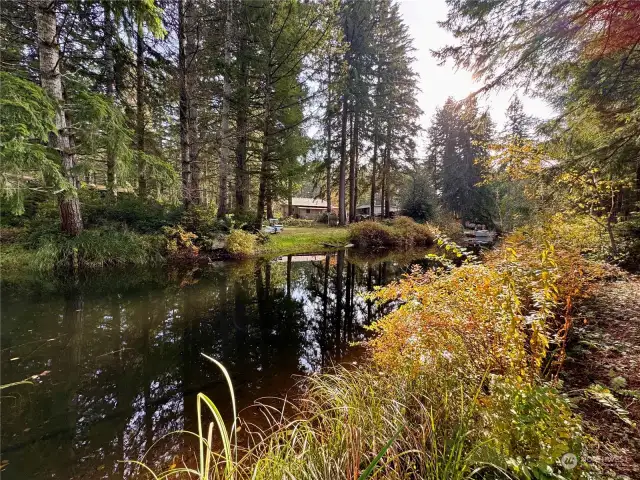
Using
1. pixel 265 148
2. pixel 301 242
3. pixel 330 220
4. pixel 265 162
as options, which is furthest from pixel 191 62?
pixel 330 220

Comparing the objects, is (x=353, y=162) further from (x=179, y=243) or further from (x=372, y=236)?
(x=179, y=243)

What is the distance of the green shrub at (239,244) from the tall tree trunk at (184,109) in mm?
2098

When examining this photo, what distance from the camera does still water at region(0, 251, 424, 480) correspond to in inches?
96.6

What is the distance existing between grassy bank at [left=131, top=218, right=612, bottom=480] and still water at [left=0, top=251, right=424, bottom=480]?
3.19ft

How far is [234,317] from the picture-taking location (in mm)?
5418

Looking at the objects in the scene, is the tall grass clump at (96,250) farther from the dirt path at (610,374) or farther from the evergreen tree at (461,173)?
the evergreen tree at (461,173)

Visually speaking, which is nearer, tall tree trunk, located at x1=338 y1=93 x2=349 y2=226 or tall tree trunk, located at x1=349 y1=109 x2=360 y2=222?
tall tree trunk, located at x1=338 y1=93 x2=349 y2=226

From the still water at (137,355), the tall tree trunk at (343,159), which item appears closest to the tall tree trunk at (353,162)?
the tall tree trunk at (343,159)

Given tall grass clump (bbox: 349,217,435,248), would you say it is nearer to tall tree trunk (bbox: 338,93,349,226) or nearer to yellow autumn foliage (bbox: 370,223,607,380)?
tall tree trunk (bbox: 338,93,349,226)

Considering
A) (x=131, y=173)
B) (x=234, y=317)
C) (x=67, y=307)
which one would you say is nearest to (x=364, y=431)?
(x=234, y=317)

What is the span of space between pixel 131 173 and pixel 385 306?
312 inches

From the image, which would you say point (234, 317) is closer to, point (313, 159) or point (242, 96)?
point (242, 96)

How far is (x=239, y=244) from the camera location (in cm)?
1098

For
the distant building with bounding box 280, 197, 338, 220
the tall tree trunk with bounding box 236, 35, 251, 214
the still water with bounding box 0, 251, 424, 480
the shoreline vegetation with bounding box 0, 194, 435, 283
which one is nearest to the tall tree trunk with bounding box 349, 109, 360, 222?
the shoreline vegetation with bounding box 0, 194, 435, 283
